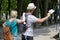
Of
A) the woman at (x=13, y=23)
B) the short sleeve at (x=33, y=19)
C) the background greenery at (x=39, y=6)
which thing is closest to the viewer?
the short sleeve at (x=33, y=19)

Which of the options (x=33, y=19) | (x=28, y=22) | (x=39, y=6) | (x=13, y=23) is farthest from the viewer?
(x=39, y=6)

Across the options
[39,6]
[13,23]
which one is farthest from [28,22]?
[39,6]

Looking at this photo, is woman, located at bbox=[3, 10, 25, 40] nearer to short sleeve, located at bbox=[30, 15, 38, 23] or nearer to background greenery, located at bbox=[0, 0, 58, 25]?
short sleeve, located at bbox=[30, 15, 38, 23]

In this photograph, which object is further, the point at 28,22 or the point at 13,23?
the point at 13,23

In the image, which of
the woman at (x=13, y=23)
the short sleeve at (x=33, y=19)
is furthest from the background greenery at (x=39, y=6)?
the short sleeve at (x=33, y=19)

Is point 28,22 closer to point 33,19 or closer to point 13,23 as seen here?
point 33,19

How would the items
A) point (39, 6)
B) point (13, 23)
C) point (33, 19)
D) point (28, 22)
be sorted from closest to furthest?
point (33, 19) → point (28, 22) → point (13, 23) → point (39, 6)

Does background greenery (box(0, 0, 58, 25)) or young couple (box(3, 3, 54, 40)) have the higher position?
background greenery (box(0, 0, 58, 25))

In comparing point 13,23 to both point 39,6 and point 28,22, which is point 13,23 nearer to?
point 28,22

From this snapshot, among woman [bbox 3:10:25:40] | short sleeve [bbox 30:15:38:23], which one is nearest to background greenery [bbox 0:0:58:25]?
woman [bbox 3:10:25:40]

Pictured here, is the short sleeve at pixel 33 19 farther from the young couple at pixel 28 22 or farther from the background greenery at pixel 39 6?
the background greenery at pixel 39 6

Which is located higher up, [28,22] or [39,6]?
[39,6]

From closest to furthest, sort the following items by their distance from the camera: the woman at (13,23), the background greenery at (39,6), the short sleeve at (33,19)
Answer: the short sleeve at (33,19)
the woman at (13,23)
the background greenery at (39,6)

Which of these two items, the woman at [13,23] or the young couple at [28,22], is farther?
the woman at [13,23]
